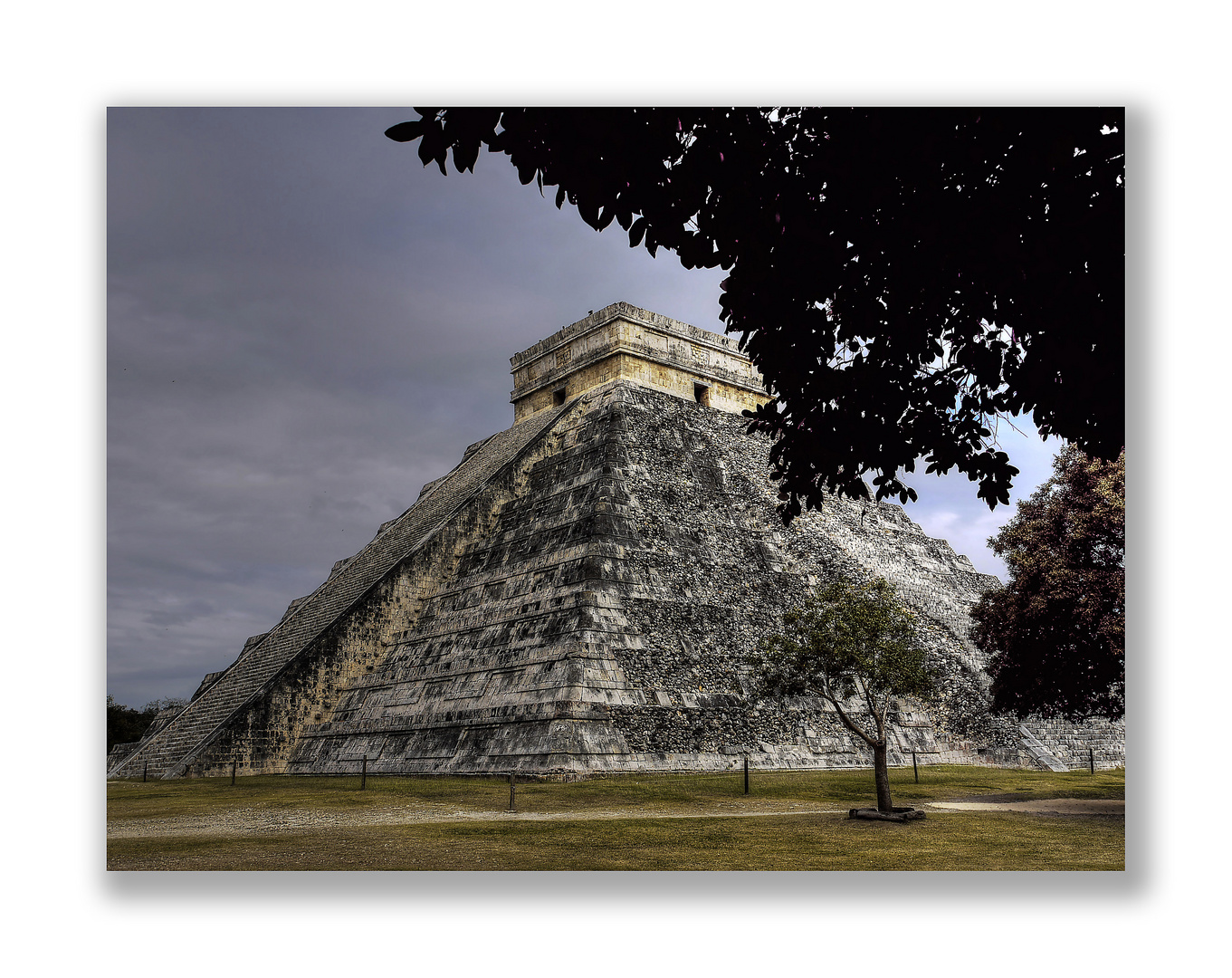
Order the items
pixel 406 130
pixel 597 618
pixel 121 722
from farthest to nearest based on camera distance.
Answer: pixel 597 618, pixel 121 722, pixel 406 130

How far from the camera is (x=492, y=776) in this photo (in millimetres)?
13602

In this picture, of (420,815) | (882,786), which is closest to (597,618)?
(420,815)

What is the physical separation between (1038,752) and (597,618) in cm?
973

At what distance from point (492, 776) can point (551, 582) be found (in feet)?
12.9

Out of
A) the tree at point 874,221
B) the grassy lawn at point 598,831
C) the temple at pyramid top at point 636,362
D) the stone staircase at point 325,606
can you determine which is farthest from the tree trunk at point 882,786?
the temple at pyramid top at point 636,362

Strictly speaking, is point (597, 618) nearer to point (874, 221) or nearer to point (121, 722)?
point (121, 722)

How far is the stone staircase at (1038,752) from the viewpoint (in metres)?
18.4

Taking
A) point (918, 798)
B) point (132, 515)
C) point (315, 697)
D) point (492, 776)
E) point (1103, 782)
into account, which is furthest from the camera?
point (315, 697)

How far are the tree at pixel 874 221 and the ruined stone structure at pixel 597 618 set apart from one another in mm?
8906

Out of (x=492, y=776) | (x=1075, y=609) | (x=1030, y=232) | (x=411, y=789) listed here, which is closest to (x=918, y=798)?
(x=1075, y=609)

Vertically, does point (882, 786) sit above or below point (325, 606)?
below

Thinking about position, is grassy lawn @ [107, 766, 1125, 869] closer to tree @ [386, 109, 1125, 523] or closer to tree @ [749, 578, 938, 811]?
tree @ [749, 578, 938, 811]

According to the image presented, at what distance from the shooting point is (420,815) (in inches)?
390
